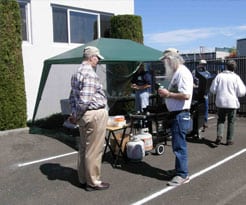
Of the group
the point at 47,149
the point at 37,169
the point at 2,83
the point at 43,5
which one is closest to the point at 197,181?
the point at 37,169

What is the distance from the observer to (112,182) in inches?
222

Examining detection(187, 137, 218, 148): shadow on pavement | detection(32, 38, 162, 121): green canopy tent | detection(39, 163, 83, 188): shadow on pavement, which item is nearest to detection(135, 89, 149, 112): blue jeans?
detection(32, 38, 162, 121): green canopy tent

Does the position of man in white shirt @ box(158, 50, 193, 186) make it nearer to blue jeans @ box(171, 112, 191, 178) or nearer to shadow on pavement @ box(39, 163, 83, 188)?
blue jeans @ box(171, 112, 191, 178)

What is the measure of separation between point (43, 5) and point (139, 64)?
3.34m

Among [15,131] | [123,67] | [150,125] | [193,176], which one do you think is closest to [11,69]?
[15,131]

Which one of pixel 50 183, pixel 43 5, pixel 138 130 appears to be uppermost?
pixel 43 5

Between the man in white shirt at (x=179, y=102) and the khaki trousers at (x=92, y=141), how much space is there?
39.5 inches

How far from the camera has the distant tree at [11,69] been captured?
9.24 m

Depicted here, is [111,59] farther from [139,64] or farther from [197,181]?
[197,181]

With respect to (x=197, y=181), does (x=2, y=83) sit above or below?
above

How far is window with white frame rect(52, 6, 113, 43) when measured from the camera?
38.6 ft

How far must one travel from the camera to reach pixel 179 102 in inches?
212

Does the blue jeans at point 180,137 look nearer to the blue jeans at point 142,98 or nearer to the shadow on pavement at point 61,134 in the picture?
the shadow on pavement at point 61,134

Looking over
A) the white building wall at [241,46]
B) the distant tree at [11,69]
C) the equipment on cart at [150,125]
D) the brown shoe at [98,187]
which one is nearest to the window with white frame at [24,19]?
the distant tree at [11,69]
